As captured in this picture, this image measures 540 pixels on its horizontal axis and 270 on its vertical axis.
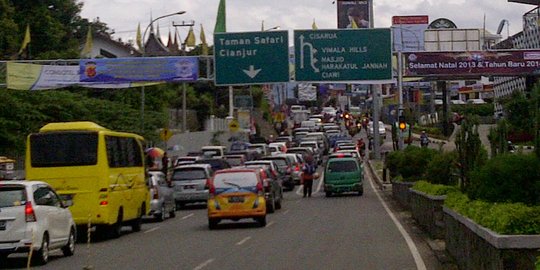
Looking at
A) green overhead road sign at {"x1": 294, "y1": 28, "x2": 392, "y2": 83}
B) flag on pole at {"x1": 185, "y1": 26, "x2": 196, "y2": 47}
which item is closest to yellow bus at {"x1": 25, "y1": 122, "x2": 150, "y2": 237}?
green overhead road sign at {"x1": 294, "y1": 28, "x2": 392, "y2": 83}

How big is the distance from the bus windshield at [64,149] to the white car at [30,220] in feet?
14.6

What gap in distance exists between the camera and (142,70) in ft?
132

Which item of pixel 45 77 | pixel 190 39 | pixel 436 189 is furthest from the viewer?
pixel 190 39

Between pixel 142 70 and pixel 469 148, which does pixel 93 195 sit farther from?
pixel 142 70

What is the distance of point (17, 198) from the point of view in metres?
19.3

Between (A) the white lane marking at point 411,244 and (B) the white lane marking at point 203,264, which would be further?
(B) the white lane marking at point 203,264

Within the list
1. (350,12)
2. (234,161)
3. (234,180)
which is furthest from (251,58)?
(350,12)

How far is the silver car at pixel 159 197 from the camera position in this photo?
32.0 meters

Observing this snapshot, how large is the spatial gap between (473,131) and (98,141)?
9.29m

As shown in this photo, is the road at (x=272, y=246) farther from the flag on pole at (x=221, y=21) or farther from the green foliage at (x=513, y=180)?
the flag on pole at (x=221, y=21)

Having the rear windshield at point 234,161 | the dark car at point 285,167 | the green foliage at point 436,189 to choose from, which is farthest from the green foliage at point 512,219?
the rear windshield at point 234,161

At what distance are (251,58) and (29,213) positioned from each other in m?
21.8

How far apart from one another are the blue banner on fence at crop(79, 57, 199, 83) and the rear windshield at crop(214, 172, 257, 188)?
42.2ft

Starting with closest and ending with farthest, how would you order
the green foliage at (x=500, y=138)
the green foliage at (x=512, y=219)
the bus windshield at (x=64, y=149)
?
the green foliage at (x=512, y=219) < the green foliage at (x=500, y=138) < the bus windshield at (x=64, y=149)
